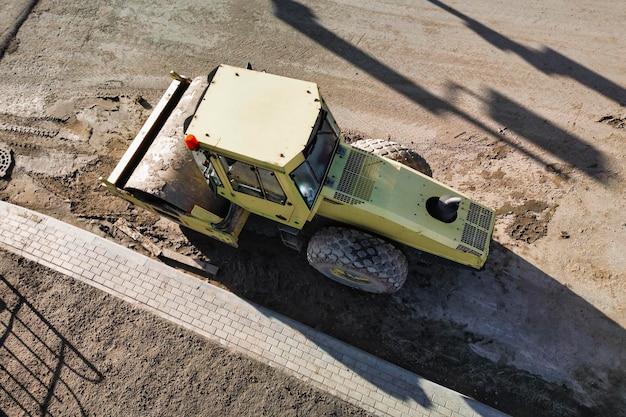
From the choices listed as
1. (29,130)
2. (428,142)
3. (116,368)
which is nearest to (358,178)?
(428,142)

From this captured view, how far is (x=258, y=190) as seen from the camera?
5652 millimetres

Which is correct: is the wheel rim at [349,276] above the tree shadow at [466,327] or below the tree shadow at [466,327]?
above

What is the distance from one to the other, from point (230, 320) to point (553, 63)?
28.3 feet

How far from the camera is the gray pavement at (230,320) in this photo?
20.9 ft

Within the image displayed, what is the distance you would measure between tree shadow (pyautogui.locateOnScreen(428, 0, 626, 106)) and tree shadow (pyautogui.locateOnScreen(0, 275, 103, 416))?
34.1 ft

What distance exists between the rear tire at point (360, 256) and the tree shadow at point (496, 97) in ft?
13.4

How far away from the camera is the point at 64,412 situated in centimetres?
643

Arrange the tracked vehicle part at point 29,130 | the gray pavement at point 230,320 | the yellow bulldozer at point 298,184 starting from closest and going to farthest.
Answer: the yellow bulldozer at point 298,184 → the gray pavement at point 230,320 → the tracked vehicle part at point 29,130

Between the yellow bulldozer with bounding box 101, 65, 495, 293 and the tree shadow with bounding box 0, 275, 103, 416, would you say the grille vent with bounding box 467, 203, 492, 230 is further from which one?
the tree shadow with bounding box 0, 275, 103, 416

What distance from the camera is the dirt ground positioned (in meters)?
6.73

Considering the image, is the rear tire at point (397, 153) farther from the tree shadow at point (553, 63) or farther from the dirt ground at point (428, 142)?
the tree shadow at point (553, 63)

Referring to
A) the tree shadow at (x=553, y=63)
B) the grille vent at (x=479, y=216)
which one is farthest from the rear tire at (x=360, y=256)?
the tree shadow at (x=553, y=63)

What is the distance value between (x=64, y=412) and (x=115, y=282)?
2.08 meters

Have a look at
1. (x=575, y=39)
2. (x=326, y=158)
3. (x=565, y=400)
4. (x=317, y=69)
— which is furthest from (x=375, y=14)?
(x=565, y=400)
